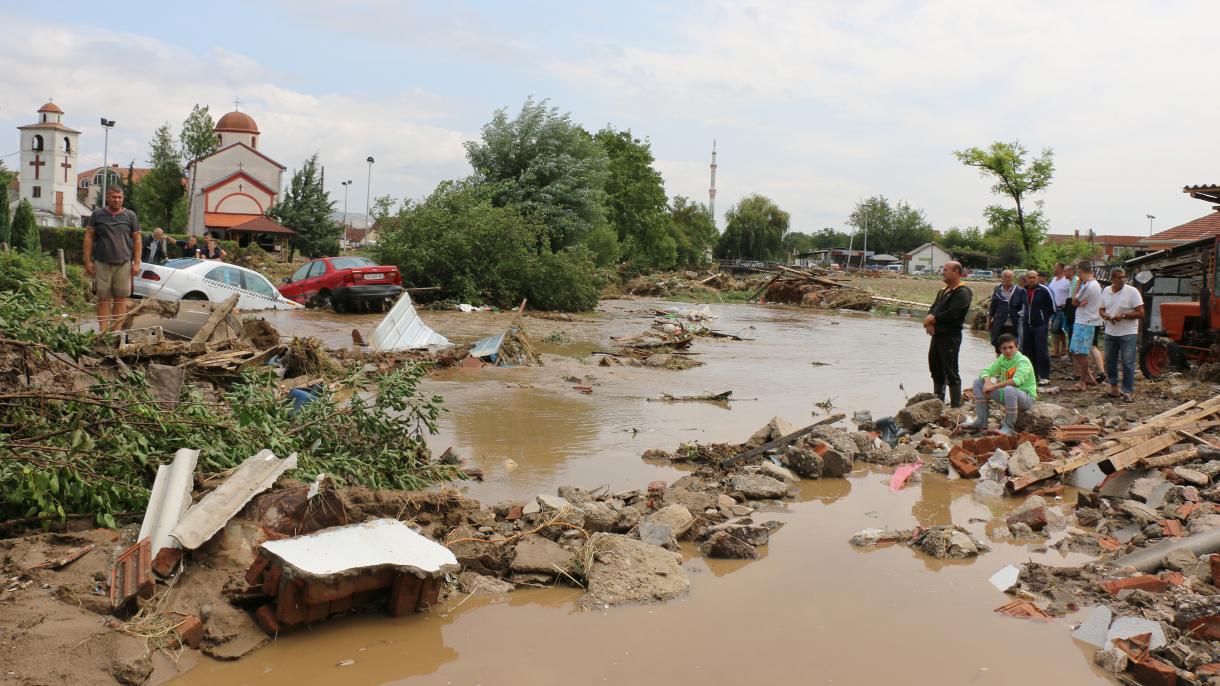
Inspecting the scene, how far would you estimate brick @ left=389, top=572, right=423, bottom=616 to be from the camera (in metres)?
4.52

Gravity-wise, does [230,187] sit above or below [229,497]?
above

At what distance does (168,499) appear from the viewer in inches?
188

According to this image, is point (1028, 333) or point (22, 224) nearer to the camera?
point (1028, 333)

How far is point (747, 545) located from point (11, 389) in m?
4.70

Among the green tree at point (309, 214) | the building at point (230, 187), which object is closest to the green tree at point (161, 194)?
the building at point (230, 187)

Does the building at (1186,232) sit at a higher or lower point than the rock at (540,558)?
higher

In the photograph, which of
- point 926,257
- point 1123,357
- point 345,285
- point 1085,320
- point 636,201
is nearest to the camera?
point 1123,357

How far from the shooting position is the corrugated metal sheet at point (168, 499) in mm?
4512

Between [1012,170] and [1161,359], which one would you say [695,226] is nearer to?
[1012,170]

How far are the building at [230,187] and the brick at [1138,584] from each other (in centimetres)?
5690

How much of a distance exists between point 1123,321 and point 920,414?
11.7ft

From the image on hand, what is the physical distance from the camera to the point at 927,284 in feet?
195

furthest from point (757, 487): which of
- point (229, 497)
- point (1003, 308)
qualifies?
point (1003, 308)

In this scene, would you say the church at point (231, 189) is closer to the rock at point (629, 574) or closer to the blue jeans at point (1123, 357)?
the blue jeans at point (1123, 357)
